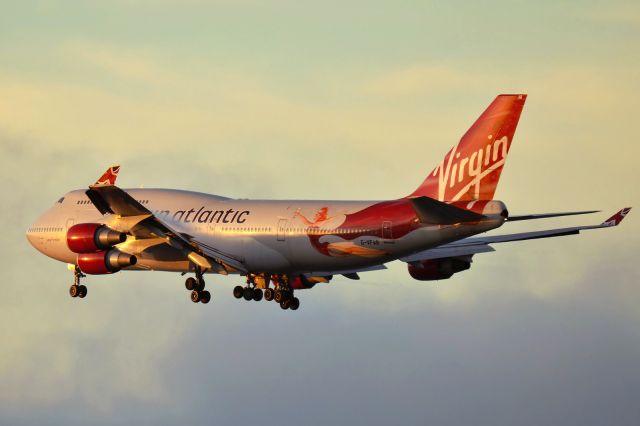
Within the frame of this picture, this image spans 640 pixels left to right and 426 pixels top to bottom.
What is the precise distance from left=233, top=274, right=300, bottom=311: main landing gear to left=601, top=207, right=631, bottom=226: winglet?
55.4ft

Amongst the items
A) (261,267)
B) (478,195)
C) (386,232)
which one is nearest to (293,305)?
(261,267)

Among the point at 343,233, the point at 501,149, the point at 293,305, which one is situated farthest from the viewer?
the point at 293,305

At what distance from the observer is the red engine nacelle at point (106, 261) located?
78875 mm

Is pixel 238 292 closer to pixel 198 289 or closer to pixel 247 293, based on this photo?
pixel 247 293

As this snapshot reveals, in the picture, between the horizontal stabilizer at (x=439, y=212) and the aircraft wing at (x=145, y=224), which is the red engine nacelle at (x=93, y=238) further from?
the horizontal stabilizer at (x=439, y=212)

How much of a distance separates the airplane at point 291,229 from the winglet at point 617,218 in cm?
5

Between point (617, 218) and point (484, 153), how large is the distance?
941 centimetres

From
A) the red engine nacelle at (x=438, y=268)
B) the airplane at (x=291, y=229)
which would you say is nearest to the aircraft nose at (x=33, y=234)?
the airplane at (x=291, y=229)

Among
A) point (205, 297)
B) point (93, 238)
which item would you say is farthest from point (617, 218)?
point (93, 238)

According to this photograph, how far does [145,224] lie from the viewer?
78.2 metres

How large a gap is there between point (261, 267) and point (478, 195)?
44.9 ft

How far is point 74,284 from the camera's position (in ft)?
279

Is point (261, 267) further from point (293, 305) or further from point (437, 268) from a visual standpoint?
A: point (437, 268)

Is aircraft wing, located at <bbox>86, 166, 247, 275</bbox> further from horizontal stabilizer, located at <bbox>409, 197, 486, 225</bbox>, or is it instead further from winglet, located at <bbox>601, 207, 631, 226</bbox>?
winglet, located at <bbox>601, 207, 631, 226</bbox>
